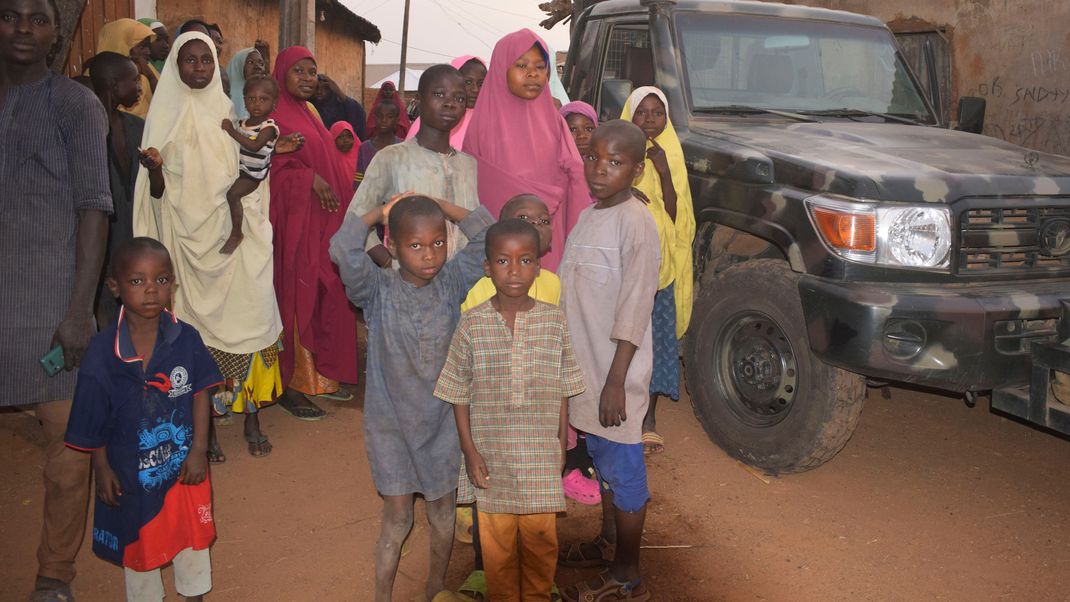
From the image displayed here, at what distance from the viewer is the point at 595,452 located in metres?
3.11

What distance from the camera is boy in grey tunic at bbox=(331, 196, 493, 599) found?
2756mm

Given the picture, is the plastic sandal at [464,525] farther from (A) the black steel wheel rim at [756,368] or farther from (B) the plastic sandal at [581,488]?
(A) the black steel wheel rim at [756,368]

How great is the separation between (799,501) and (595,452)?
138 centimetres

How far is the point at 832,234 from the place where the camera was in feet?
12.1

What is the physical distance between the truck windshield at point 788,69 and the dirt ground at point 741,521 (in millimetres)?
1917

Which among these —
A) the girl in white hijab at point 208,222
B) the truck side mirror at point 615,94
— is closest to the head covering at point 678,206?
the truck side mirror at point 615,94

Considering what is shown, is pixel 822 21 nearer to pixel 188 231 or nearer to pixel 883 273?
pixel 883 273

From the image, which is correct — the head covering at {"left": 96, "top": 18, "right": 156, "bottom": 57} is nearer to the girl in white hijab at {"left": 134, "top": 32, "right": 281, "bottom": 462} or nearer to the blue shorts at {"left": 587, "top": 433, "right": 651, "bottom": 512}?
the girl in white hijab at {"left": 134, "top": 32, "right": 281, "bottom": 462}

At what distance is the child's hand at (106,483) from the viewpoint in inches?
103

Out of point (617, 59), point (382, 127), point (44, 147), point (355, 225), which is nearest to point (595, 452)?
point (355, 225)

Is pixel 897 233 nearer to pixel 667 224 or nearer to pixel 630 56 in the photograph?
pixel 667 224

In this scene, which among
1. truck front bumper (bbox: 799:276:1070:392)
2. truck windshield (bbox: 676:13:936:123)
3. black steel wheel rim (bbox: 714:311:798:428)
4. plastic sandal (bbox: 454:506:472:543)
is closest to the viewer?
truck front bumper (bbox: 799:276:1070:392)

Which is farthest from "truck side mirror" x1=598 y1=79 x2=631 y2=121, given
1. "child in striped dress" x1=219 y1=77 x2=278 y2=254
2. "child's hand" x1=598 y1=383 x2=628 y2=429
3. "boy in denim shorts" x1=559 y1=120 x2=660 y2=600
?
"child's hand" x1=598 y1=383 x2=628 y2=429

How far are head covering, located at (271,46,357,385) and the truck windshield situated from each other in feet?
7.27
